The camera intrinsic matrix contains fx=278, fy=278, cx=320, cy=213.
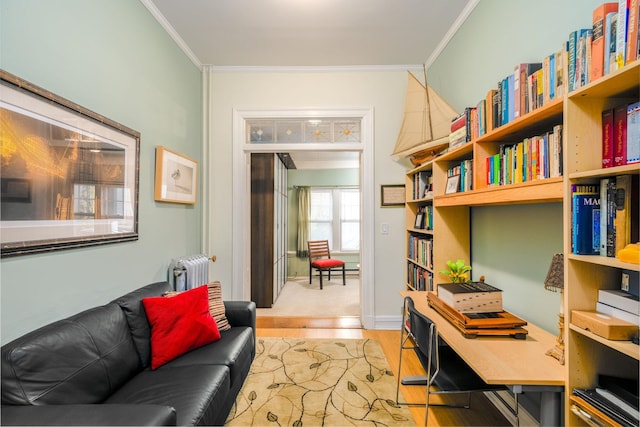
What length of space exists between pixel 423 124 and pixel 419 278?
59.7 inches

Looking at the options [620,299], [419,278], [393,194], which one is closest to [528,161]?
[620,299]

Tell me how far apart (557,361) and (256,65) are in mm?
3527

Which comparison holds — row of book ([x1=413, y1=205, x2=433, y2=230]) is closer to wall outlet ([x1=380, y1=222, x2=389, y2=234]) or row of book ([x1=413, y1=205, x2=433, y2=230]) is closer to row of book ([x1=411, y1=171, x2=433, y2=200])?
row of book ([x1=411, y1=171, x2=433, y2=200])

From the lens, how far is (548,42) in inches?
59.7

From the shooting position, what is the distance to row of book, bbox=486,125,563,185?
120cm

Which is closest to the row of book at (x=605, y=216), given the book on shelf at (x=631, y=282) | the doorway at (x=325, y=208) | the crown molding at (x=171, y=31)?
the book on shelf at (x=631, y=282)

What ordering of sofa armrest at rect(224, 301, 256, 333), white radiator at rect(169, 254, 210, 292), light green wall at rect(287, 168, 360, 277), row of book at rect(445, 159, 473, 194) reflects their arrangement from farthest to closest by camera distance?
light green wall at rect(287, 168, 360, 277)
white radiator at rect(169, 254, 210, 292)
sofa armrest at rect(224, 301, 256, 333)
row of book at rect(445, 159, 473, 194)

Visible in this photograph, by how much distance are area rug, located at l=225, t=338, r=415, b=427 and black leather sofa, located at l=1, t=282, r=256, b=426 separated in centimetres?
27

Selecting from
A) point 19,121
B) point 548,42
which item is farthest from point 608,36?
point 19,121

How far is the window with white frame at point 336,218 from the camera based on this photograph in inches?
259

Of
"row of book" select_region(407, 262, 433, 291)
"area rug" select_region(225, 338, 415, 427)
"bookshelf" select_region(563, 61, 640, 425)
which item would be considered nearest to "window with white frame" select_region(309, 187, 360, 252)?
"row of book" select_region(407, 262, 433, 291)

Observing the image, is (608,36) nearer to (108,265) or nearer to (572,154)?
A: (572,154)

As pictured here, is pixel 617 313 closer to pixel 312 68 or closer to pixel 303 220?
pixel 312 68

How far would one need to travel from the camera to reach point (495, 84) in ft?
6.52
